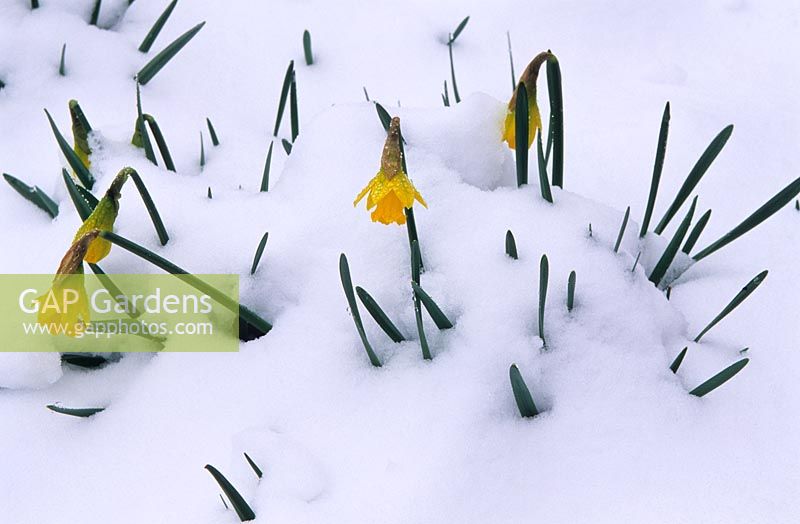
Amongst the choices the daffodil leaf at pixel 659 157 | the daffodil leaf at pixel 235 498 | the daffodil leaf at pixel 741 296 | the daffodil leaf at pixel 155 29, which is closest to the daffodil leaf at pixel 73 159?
the daffodil leaf at pixel 155 29

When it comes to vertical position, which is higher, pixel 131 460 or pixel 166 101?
pixel 166 101

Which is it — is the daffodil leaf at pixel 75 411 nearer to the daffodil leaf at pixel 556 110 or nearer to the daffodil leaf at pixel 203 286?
the daffodil leaf at pixel 203 286

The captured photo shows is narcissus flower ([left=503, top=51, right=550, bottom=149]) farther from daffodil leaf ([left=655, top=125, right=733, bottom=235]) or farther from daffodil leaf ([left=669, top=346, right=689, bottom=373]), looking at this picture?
daffodil leaf ([left=669, top=346, right=689, bottom=373])

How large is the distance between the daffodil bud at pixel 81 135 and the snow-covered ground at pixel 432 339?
0.06 metres

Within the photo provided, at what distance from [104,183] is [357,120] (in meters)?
0.60

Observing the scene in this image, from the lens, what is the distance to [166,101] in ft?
7.70

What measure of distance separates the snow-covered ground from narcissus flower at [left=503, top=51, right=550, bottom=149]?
9 cm

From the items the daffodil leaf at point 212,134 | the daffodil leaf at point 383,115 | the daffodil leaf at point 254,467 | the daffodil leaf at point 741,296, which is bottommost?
the daffodil leaf at point 254,467

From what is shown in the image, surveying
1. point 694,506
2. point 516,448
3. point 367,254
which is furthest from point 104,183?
point 694,506

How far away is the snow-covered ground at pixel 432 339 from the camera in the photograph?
52.4 inches

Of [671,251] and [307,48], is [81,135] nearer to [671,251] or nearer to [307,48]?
[307,48]

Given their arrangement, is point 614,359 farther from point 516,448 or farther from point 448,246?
point 448,246

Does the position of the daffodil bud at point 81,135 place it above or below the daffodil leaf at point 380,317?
above

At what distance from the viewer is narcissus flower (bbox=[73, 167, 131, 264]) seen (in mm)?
1467
